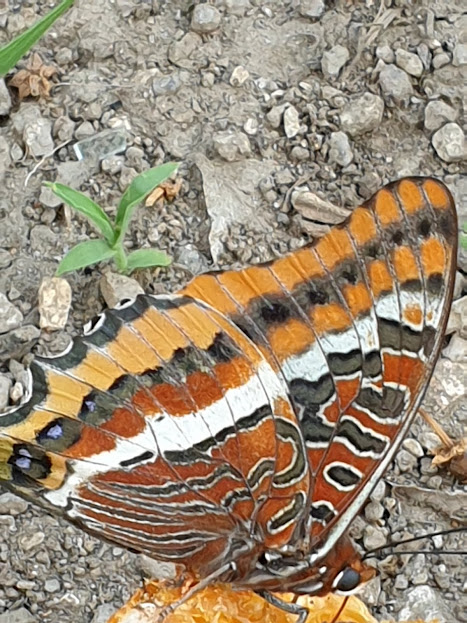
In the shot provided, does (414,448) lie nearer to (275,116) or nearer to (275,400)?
(275,400)

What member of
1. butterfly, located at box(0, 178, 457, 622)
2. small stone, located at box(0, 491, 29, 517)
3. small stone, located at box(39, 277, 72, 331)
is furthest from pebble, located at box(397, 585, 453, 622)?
small stone, located at box(39, 277, 72, 331)

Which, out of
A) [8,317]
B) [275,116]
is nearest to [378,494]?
[8,317]

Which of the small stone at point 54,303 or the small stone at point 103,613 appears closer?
the small stone at point 103,613

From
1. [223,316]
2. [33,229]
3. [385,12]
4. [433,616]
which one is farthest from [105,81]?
[433,616]

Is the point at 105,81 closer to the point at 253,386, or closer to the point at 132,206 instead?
the point at 132,206

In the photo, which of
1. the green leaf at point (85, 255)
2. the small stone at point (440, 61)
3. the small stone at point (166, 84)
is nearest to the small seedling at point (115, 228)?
the green leaf at point (85, 255)

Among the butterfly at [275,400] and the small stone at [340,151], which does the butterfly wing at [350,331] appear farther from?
the small stone at [340,151]
